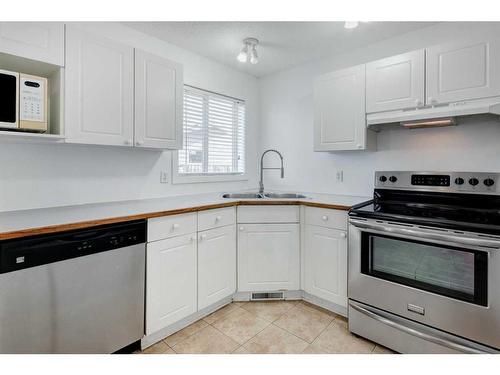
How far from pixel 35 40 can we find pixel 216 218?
1602 mm

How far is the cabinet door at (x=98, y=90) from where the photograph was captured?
1.65 metres

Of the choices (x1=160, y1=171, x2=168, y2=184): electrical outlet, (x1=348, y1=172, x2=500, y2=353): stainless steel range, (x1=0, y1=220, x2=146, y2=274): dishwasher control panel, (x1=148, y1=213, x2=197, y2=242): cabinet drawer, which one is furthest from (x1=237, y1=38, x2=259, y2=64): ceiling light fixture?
(x1=0, y1=220, x2=146, y2=274): dishwasher control panel

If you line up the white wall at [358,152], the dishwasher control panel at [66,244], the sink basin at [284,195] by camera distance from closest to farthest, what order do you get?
the dishwasher control panel at [66,244]
the white wall at [358,152]
the sink basin at [284,195]

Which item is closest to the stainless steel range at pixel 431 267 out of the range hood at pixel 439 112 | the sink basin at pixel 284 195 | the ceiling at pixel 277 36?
the range hood at pixel 439 112

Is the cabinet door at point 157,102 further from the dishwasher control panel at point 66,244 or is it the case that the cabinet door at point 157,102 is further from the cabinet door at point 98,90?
the dishwasher control panel at point 66,244

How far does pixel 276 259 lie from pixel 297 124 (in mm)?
1548

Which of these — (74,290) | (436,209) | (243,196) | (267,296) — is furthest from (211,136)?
(436,209)

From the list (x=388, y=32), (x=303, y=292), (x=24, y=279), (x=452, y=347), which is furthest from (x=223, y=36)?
(x=452, y=347)

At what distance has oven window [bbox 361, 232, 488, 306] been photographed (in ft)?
4.88

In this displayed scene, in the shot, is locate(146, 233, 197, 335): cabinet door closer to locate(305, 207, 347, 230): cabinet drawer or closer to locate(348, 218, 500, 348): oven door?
locate(305, 207, 347, 230): cabinet drawer

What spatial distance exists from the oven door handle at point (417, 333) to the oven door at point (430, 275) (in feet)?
0.18

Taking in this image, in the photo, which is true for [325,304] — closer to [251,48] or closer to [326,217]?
[326,217]

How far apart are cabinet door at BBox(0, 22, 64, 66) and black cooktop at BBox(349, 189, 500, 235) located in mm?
2184

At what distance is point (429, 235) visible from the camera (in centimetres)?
161
